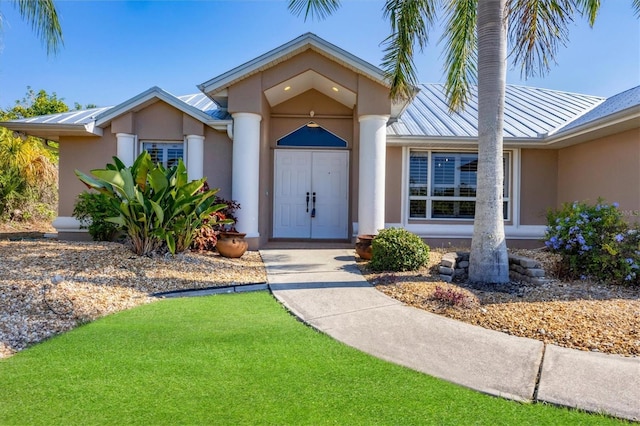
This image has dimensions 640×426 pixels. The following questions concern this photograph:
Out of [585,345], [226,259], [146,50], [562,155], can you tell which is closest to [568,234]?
[585,345]

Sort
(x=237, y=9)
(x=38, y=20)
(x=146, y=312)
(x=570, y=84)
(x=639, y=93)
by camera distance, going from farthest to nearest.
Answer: (x=570, y=84) < (x=237, y=9) < (x=639, y=93) < (x=38, y=20) < (x=146, y=312)

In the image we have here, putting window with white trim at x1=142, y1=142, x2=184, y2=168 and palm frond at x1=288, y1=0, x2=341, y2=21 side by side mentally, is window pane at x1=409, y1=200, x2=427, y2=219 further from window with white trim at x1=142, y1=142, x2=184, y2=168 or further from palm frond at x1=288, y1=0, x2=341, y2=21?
window with white trim at x1=142, y1=142, x2=184, y2=168

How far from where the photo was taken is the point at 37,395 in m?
3.01

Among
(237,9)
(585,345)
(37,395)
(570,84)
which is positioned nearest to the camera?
(37,395)

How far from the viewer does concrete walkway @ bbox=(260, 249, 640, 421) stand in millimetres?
3189

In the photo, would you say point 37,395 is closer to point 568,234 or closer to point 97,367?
point 97,367

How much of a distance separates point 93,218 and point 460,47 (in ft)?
32.5

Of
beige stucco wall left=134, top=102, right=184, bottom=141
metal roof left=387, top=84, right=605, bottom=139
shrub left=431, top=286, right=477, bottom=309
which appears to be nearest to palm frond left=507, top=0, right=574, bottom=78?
metal roof left=387, top=84, right=605, bottom=139

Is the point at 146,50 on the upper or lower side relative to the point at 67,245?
upper

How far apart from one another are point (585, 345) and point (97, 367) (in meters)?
4.83

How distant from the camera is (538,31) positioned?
23.8 feet

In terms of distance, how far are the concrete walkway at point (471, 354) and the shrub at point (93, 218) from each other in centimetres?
618

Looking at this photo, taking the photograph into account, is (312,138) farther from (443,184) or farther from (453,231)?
(453,231)

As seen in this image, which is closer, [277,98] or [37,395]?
[37,395]
